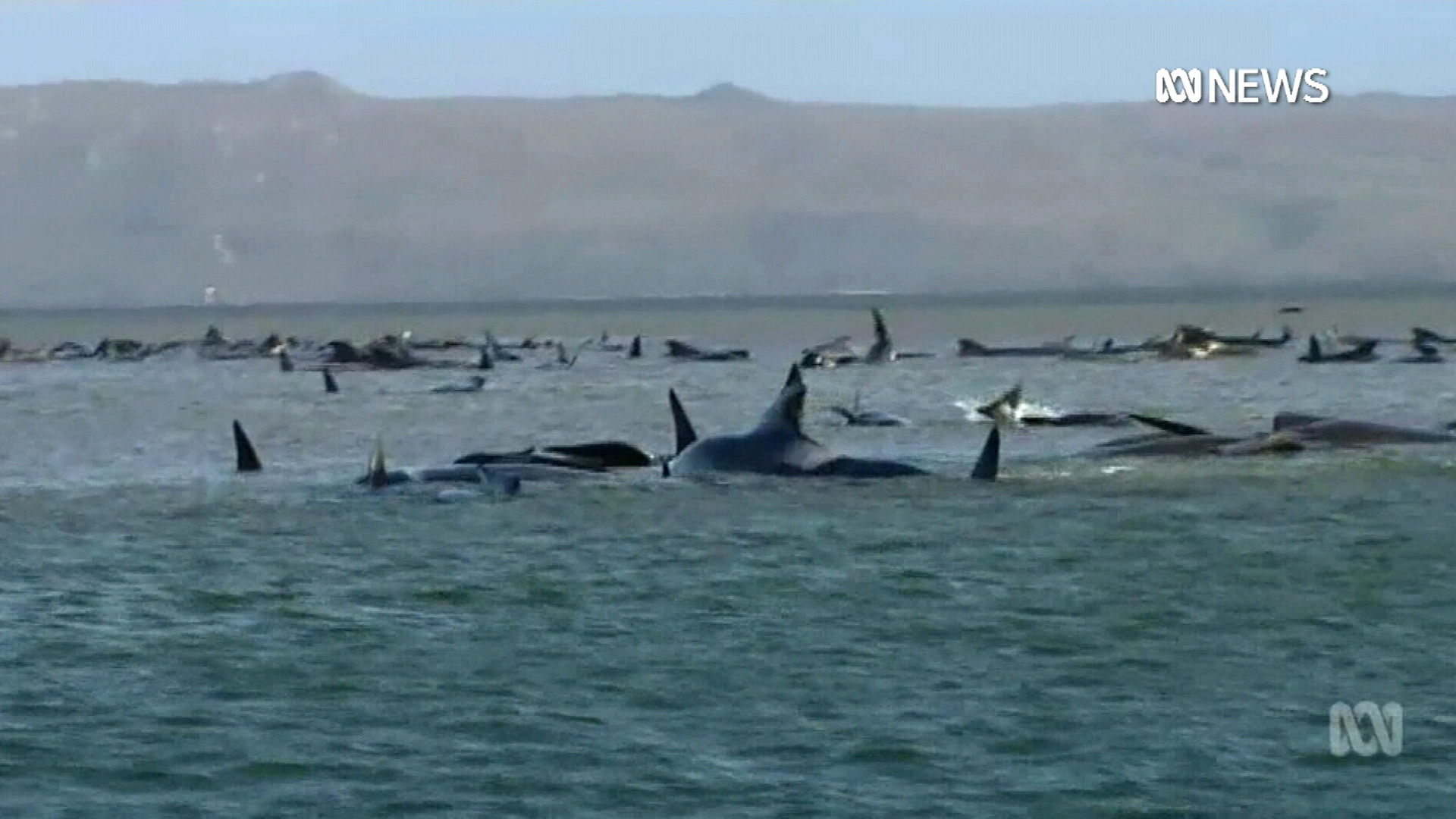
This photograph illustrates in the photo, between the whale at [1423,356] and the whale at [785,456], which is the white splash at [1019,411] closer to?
the whale at [785,456]

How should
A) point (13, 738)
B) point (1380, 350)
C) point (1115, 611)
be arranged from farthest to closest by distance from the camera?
point (1380, 350)
point (1115, 611)
point (13, 738)

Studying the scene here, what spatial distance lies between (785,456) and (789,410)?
48 centimetres

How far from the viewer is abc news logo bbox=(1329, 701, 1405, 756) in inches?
635

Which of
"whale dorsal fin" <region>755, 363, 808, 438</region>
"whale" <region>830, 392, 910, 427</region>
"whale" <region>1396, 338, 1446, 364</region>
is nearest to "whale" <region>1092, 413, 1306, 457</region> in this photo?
"whale dorsal fin" <region>755, 363, 808, 438</region>

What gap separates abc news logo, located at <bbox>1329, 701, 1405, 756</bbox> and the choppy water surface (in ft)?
0.45

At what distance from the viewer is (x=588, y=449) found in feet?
112

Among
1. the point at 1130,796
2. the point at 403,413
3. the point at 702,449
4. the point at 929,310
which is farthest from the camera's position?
the point at 929,310

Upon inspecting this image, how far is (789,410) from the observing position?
105ft

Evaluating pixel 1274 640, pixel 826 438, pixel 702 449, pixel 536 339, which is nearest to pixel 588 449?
pixel 702 449

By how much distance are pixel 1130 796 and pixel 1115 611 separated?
647cm

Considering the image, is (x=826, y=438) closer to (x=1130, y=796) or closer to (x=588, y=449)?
(x=588, y=449)

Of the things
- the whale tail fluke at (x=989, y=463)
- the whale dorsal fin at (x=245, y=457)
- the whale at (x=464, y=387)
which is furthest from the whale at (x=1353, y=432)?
the whale at (x=464, y=387)

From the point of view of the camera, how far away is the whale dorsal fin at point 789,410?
3192cm

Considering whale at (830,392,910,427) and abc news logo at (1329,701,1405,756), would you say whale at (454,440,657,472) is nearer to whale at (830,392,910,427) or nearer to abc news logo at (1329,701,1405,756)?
whale at (830,392,910,427)
